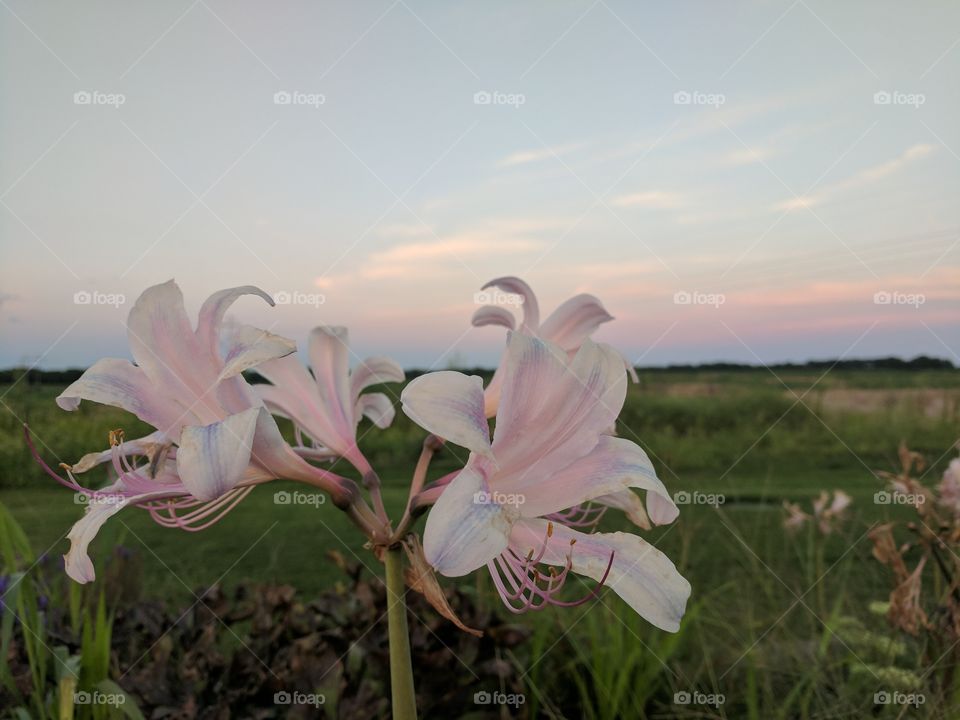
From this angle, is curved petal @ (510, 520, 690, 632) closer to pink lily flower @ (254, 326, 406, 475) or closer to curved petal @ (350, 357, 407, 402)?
pink lily flower @ (254, 326, 406, 475)

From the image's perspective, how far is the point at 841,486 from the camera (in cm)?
674

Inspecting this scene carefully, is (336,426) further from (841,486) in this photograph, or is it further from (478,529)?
(841,486)

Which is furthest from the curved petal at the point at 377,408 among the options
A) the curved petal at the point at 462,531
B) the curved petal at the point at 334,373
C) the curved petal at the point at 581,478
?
the curved petal at the point at 462,531

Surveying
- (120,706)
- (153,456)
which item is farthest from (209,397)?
(120,706)

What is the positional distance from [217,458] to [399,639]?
36cm

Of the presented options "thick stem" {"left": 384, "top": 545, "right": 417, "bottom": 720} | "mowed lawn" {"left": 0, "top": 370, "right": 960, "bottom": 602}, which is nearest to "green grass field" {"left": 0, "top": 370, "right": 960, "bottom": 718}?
"mowed lawn" {"left": 0, "top": 370, "right": 960, "bottom": 602}

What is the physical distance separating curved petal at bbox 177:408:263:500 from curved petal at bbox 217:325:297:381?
8 centimetres

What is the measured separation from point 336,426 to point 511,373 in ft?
1.29

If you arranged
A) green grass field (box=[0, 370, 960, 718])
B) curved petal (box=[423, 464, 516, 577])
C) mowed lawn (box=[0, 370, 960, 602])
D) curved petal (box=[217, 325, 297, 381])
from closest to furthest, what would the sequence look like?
curved petal (box=[423, 464, 516, 577]) → curved petal (box=[217, 325, 297, 381]) → green grass field (box=[0, 370, 960, 718]) → mowed lawn (box=[0, 370, 960, 602])

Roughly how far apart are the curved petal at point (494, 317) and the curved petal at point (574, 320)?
86mm

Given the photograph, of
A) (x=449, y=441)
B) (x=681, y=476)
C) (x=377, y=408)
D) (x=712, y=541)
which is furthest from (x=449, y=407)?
(x=681, y=476)

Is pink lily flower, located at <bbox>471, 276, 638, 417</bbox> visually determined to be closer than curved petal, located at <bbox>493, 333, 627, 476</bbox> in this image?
No

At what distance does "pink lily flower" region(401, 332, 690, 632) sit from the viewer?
94 centimetres

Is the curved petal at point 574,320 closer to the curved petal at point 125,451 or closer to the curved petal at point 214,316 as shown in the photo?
the curved petal at point 214,316
